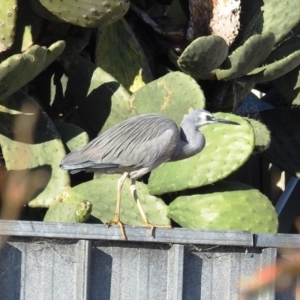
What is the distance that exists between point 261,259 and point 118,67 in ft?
5.96

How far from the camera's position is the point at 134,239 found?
239 centimetres

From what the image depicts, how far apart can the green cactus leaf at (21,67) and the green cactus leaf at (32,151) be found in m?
0.26

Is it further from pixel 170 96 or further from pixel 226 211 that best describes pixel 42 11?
pixel 226 211

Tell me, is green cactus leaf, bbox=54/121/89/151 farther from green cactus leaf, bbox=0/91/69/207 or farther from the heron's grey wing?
the heron's grey wing

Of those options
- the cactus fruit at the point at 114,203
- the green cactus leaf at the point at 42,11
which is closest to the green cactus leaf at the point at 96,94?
the green cactus leaf at the point at 42,11

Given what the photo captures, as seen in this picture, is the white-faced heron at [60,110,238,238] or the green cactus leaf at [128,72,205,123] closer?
the white-faced heron at [60,110,238,238]

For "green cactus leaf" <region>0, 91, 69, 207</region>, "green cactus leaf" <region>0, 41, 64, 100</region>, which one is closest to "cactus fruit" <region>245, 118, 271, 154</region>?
"green cactus leaf" <region>0, 91, 69, 207</region>

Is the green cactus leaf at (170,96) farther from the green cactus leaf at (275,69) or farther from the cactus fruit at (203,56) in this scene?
the green cactus leaf at (275,69)

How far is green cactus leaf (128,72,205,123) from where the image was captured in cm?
363

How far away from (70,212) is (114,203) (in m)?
0.33

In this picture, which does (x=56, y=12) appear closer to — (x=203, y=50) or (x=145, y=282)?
(x=203, y=50)

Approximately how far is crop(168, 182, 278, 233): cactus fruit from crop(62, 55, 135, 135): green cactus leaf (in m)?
0.66

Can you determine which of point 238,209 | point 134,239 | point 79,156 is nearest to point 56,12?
point 79,156

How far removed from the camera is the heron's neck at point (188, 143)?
309 centimetres
